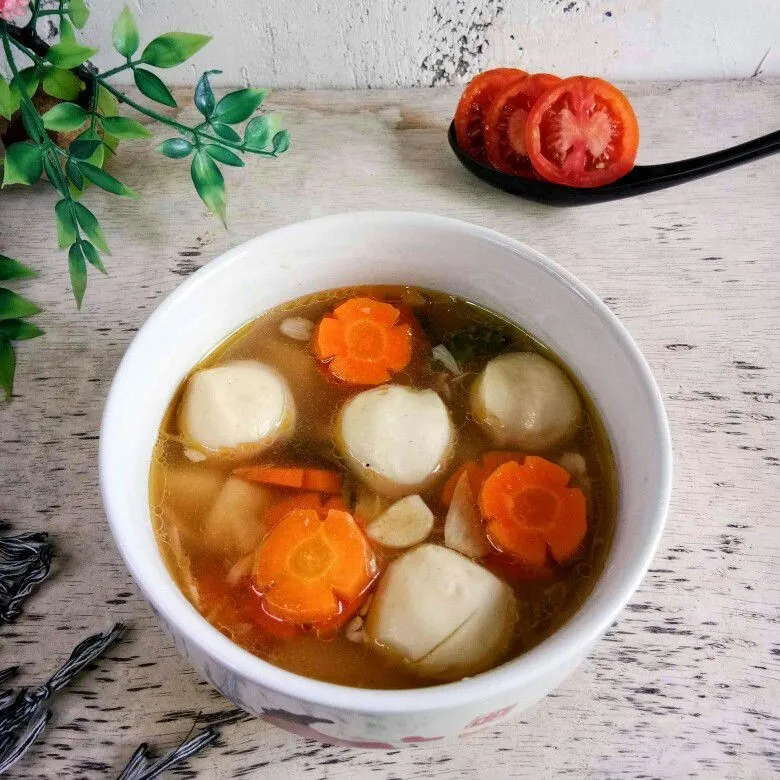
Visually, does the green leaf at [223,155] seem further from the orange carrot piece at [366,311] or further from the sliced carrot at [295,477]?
the sliced carrot at [295,477]

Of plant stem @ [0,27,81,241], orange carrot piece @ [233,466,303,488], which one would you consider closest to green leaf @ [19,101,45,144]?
plant stem @ [0,27,81,241]

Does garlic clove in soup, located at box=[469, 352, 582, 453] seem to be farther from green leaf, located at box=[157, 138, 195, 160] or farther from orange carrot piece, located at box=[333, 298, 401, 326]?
green leaf, located at box=[157, 138, 195, 160]

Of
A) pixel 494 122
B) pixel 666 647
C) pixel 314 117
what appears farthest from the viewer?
pixel 314 117

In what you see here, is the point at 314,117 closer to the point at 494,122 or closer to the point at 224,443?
the point at 494,122

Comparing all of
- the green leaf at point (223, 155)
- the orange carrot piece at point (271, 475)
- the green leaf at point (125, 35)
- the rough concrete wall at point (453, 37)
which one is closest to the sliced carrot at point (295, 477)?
the orange carrot piece at point (271, 475)

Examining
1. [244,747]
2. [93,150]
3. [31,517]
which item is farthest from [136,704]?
[93,150]

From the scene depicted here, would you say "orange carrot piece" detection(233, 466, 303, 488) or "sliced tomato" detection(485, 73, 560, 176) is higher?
"sliced tomato" detection(485, 73, 560, 176)
